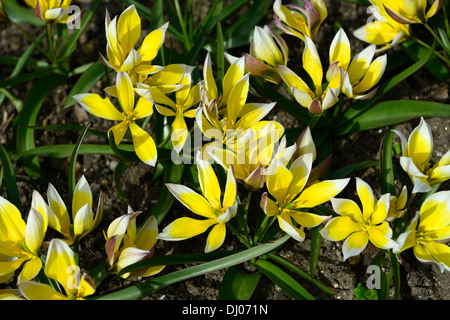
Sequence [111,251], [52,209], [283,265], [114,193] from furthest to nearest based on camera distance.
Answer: [114,193] < [283,265] < [52,209] < [111,251]

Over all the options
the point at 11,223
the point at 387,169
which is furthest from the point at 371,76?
the point at 11,223

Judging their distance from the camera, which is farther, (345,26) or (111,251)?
(345,26)

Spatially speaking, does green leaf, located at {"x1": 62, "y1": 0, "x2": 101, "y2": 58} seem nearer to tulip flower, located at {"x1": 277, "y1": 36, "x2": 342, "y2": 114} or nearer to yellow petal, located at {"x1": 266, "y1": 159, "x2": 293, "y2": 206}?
tulip flower, located at {"x1": 277, "y1": 36, "x2": 342, "y2": 114}

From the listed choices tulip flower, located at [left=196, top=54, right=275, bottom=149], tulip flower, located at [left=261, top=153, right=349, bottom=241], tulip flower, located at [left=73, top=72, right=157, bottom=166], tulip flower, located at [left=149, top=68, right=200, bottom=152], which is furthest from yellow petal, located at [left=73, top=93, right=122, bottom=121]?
tulip flower, located at [left=261, top=153, right=349, bottom=241]

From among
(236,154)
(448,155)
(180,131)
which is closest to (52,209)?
(180,131)

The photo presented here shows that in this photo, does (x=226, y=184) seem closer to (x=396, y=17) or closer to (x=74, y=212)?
(x=74, y=212)

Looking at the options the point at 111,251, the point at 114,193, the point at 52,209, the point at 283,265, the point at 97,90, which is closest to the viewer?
the point at 111,251

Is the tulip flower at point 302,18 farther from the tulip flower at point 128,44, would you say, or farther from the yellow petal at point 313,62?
the tulip flower at point 128,44
